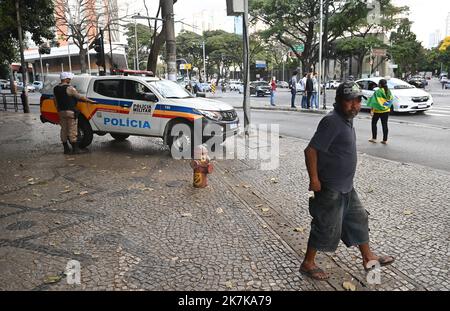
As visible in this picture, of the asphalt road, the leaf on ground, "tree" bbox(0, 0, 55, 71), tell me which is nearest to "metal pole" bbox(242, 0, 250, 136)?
the asphalt road

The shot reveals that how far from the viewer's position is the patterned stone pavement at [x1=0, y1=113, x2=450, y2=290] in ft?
11.7

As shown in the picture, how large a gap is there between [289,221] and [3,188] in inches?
185

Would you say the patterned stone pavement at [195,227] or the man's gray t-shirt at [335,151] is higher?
the man's gray t-shirt at [335,151]

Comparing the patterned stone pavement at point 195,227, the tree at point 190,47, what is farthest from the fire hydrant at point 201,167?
the tree at point 190,47

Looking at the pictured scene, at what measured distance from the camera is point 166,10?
41.9 ft

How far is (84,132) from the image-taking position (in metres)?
9.85

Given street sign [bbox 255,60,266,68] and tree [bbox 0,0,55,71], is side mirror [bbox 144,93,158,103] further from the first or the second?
street sign [bbox 255,60,266,68]

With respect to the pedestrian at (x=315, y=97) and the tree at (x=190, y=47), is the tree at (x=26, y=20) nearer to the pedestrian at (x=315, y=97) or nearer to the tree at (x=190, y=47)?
the pedestrian at (x=315, y=97)

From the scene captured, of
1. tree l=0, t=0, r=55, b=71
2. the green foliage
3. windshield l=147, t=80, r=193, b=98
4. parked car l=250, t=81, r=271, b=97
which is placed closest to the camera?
windshield l=147, t=80, r=193, b=98

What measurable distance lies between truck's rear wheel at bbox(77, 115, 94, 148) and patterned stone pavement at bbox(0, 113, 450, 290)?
1.69 meters

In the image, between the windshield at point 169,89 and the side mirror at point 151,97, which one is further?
the windshield at point 169,89

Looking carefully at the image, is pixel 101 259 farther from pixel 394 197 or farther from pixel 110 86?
pixel 110 86

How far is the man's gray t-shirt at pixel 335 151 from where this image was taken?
3.24 meters
